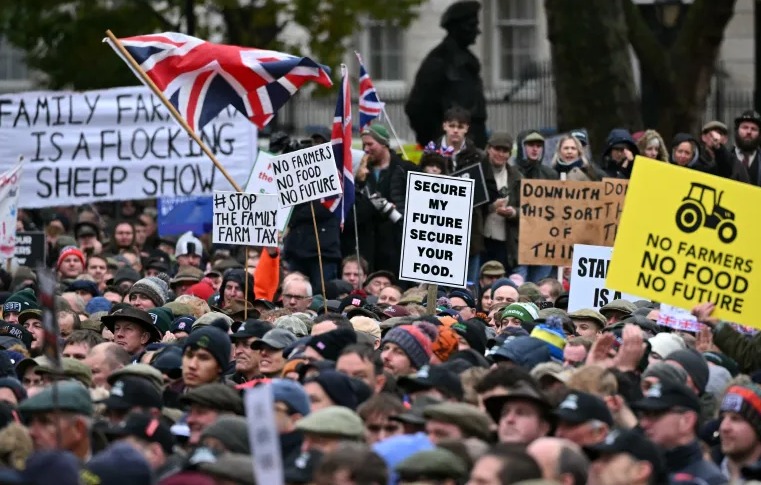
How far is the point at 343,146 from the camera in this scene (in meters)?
17.5

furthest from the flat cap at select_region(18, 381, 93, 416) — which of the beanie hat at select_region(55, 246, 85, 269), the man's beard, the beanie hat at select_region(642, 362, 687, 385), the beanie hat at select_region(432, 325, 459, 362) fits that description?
the man's beard

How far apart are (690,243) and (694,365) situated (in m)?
1.10

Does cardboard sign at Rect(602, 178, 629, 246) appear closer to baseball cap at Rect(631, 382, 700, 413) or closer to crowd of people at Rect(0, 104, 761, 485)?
crowd of people at Rect(0, 104, 761, 485)

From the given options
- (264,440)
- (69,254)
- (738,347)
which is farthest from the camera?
(69,254)

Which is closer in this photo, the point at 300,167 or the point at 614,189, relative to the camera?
the point at 300,167

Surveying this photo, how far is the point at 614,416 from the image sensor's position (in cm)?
990

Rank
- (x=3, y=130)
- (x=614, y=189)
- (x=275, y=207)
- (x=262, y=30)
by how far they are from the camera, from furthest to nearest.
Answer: (x=262, y=30) → (x=3, y=130) → (x=614, y=189) → (x=275, y=207)

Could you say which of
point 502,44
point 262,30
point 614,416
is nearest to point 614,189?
point 614,416

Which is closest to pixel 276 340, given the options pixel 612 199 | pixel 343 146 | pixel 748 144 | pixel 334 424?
pixel 334 424

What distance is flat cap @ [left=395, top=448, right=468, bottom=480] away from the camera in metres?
8.34

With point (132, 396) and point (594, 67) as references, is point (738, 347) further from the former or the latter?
point (594, 67)

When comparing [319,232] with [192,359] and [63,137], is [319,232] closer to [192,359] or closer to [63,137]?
[63,137]

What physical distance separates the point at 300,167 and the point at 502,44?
23030 mm

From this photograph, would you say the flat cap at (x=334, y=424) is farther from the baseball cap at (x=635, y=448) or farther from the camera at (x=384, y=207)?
the camera at (x=384, y=207)
